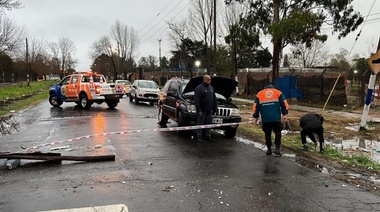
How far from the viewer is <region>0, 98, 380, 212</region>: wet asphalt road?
461 cm

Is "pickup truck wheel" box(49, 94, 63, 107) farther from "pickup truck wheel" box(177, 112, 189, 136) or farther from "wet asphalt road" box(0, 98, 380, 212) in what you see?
"pickup truck wheel" box(177, 112, 189, 136)

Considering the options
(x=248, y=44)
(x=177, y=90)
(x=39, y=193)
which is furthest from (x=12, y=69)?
(x=39, y=193)

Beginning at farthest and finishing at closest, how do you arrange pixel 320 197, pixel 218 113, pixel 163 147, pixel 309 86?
pixel 309 86 → pixel 218 113 → pixel 163 147 → pixel 320 197

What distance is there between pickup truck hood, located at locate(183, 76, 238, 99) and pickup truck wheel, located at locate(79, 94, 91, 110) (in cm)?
961

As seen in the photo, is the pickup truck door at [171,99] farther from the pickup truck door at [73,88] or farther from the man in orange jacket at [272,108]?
the pickup truck door at [73,88]

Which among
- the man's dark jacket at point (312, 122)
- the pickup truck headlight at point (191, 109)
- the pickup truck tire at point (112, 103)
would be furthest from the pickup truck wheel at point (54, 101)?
the man's dark jacket at point (312, 122)

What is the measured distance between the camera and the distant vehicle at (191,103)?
9.84m

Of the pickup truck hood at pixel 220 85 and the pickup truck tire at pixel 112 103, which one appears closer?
the pickup truck hood at pixel 220 85

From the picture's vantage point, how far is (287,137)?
1042cm

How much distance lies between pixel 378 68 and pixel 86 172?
33.7 ft

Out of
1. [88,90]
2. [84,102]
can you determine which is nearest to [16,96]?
[84,102]

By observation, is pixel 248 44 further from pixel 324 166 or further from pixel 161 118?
pixel 324 166

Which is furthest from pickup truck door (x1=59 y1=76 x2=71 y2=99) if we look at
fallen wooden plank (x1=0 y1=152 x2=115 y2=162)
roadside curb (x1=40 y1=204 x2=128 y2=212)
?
roadside curb (x1=40 y1=204 x2=128 y2=212)

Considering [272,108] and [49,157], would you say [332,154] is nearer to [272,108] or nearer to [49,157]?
[272,108]
